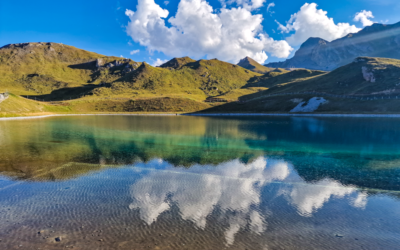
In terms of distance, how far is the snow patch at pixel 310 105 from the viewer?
3957 inches

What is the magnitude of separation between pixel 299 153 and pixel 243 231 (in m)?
20.9

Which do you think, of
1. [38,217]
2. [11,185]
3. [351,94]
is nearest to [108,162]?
[11,185]

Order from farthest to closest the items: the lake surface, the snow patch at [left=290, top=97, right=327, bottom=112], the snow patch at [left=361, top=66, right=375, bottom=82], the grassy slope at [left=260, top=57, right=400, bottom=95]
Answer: the snow patch at [left=361, top=66, right=375, bottom=82]
the grassy slope at [left=260, top=57, right=400, bottom=95]
the snow patch at [left=290, top=97, right=327, bottom=112]
the lake surface

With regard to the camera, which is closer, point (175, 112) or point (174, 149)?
point (174, 149)

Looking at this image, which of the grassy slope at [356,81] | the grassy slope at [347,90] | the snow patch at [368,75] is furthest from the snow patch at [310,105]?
the snow patch at [368,75]

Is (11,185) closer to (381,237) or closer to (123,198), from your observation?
(123,198)

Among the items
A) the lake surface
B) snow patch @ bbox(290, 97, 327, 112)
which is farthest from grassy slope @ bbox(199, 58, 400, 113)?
the lake surface

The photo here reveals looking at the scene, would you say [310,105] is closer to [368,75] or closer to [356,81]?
[356,81]

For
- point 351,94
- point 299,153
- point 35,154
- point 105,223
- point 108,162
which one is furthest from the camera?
point 351,94

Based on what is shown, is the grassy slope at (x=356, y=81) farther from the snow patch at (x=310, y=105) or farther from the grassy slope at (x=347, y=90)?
the snow patch at (x=310, y=105)

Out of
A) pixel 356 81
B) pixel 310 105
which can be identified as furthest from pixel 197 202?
pixel 356 81

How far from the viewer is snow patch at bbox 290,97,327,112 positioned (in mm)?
100500

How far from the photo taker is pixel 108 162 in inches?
861

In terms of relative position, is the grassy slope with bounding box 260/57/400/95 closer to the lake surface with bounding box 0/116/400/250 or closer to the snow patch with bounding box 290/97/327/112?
the snow patch with bounding box 290/97/327/112
